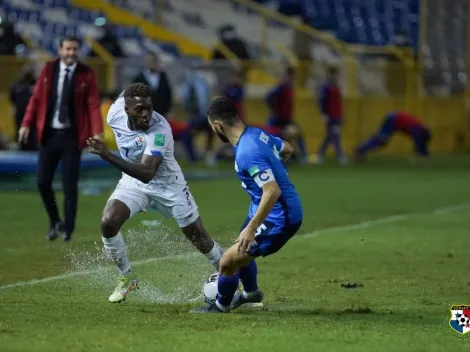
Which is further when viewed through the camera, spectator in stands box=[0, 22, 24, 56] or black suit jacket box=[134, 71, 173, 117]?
spectator in stands box=[0, 22, 24, 56]

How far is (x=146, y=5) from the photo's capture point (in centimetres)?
3369

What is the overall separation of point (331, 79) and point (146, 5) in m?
8.21

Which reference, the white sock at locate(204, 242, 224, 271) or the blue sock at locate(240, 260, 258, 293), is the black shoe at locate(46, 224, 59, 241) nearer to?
the white sock at locate(204, 242, 224, 271)

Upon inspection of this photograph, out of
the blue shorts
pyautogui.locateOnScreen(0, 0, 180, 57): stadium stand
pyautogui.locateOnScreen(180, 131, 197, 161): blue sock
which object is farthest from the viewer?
pyautogui.locateOnScreen(0, 0, 180, 57): stadium stand

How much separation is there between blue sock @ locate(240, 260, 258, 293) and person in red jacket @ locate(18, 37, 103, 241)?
411cm

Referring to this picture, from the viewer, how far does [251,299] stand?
29.5 feet

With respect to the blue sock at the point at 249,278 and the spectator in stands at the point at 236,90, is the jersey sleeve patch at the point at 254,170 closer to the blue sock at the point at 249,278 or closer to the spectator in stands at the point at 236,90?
the blue sock at the point at 249,278

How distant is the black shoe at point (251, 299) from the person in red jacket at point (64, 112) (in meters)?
4.21

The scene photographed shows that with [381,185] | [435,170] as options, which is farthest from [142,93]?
[435,170]

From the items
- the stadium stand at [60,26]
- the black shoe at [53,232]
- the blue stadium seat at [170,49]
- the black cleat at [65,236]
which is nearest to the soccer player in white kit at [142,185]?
the black cleat at [65,236]

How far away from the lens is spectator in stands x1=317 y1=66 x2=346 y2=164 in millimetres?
27273

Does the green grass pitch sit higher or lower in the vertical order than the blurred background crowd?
higher

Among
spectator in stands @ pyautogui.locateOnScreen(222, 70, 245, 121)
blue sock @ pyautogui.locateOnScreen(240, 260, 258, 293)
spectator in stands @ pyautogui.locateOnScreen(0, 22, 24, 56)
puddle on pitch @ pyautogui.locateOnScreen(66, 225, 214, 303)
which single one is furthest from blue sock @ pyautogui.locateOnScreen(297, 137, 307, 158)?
blue sock @ pyautogui.locateOnScreen(240, 260, 258, 293)

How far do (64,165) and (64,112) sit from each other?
1.84 ft
